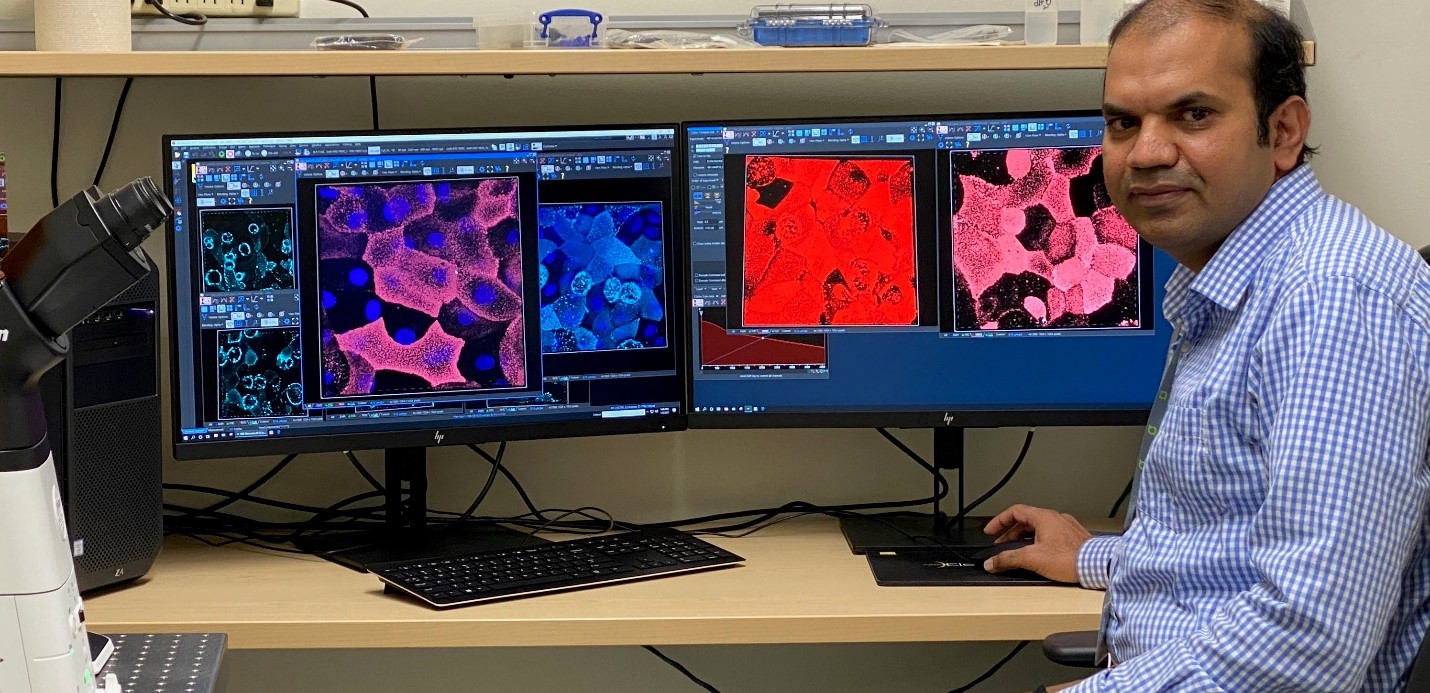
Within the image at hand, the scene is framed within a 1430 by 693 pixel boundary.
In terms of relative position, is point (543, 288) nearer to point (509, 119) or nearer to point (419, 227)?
point (419, 227)

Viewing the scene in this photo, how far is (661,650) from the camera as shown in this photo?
203cm

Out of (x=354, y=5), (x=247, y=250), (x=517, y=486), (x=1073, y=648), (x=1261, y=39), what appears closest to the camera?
(x=1261, y=39)

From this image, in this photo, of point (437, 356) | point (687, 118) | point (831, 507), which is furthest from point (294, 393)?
point (831, 507)

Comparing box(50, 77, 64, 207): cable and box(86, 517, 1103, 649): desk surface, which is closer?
box(86, 517, 1103, 649): desk surface

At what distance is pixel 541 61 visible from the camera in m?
1.63

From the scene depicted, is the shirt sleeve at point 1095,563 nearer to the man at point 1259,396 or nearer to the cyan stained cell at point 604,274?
the man at point 1259,396

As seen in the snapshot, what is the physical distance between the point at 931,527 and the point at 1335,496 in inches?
33.4

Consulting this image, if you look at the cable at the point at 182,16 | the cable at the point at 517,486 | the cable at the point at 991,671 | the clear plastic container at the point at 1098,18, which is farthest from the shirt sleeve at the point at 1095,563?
the cable at the point at 182,16

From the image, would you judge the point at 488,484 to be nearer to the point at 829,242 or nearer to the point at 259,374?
the point at 259,374

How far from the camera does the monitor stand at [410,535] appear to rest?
1696 mm

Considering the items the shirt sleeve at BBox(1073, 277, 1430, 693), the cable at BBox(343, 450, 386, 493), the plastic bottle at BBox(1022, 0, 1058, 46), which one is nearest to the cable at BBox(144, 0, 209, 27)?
the cable at BBox(343, 450, 386, 493)

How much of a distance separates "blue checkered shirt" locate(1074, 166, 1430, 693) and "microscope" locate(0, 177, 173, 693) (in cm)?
77

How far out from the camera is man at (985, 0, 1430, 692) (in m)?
1.00

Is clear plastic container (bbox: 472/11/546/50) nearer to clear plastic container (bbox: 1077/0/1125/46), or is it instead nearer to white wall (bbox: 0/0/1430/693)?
white wall (bbox: 0/0/1430/693)
